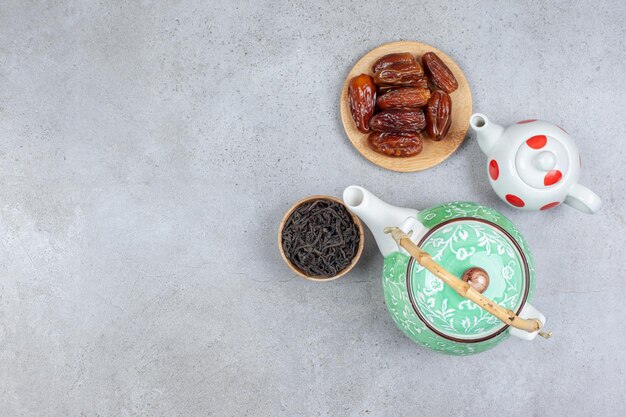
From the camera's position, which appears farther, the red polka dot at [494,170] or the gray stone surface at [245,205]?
the gray stone surface at [245,205]

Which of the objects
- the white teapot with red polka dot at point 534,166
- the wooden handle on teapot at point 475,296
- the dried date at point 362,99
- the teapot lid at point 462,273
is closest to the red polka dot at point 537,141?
the white teapot with red polka dot at point 534,166

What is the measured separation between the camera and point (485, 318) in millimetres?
1373

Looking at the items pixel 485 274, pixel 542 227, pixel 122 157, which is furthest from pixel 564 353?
pixel 122 157

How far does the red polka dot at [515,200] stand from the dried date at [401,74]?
0.42 metres

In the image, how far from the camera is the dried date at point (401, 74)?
1775 mm

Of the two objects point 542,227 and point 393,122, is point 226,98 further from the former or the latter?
point 542,227

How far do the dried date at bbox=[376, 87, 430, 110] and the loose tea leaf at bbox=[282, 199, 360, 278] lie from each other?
337 millimetres

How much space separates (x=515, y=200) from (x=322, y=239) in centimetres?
56

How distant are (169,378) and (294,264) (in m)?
0.56

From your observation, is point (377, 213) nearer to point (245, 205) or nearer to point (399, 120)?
point (399, 120)

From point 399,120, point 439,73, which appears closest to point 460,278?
point 399,120

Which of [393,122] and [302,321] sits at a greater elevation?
[393,122]

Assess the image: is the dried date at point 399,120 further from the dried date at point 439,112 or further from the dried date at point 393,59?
the dried date at point 393,59

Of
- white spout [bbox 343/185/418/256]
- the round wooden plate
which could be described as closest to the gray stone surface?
the round wooden plate
